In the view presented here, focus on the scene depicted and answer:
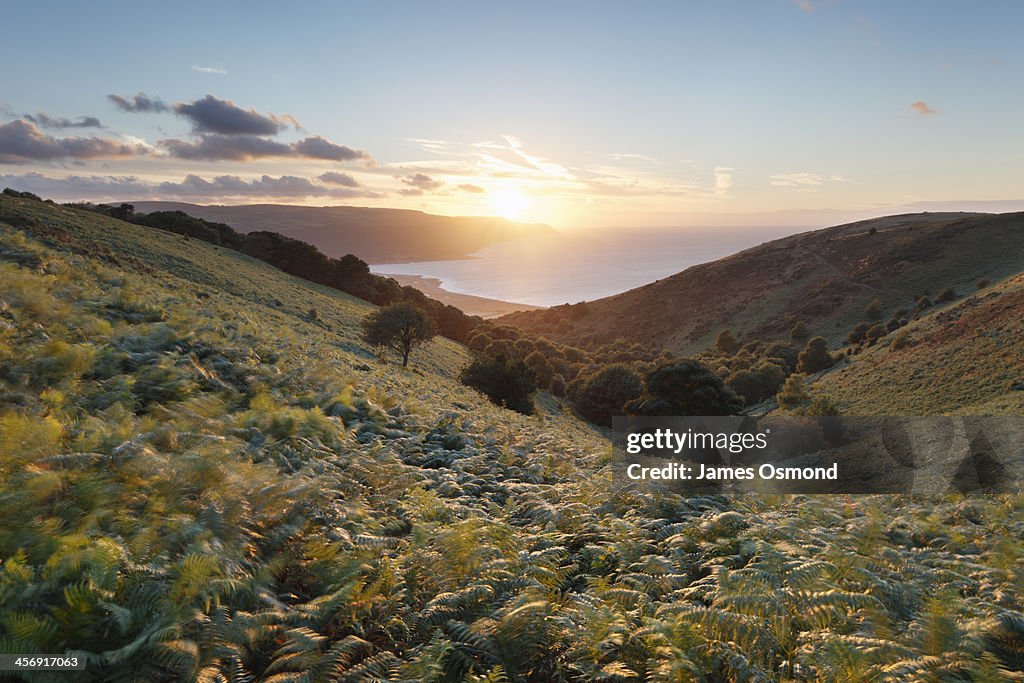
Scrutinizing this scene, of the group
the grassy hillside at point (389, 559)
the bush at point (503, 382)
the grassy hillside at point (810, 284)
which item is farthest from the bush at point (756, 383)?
the grassy hillside at point (389, 559)

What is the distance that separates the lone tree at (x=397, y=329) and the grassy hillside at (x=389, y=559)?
106 ft

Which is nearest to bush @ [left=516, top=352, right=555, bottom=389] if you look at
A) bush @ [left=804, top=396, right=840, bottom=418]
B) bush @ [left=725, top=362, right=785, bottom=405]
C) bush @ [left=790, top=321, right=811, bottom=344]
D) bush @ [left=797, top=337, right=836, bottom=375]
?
bush @ [left=725, top=362, right=785, bottom=405]

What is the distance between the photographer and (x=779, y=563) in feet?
21.6

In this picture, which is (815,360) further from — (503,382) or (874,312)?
(503,382)

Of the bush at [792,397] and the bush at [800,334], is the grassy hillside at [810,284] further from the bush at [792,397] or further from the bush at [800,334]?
the bush at [792,397]

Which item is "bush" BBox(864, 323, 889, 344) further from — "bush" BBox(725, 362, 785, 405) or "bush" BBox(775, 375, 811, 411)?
"bush" BBox(775, 375, 811, 411)

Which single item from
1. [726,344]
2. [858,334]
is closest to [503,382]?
[858,334]

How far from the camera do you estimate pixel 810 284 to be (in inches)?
4360

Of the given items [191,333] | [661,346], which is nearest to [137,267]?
[191,333]

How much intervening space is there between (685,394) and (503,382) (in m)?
18.5

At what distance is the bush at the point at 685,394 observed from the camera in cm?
4772

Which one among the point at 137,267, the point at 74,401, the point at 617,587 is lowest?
the point at 617,587

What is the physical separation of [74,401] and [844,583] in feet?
37.2

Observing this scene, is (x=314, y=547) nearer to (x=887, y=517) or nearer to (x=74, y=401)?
(x=74, y=401)
